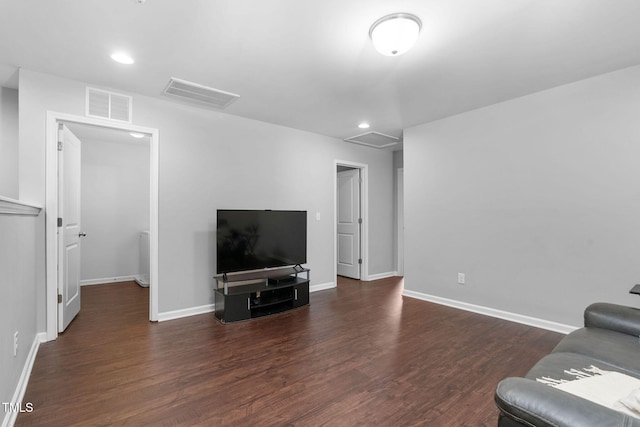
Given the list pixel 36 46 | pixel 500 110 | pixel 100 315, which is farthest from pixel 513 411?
pixel 100 315

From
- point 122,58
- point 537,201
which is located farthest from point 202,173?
point 537,201

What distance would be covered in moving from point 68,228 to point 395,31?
12.2 ft

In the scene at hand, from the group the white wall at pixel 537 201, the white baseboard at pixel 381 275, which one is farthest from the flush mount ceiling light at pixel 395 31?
the white baseboard at pixel 381 275

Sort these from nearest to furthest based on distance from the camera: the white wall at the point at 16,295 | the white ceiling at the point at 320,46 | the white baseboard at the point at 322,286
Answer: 1. the white wall at the point at 16,295
2. the white ceiling at the point at 320,46
3. the white baseboard at the point at 322,286

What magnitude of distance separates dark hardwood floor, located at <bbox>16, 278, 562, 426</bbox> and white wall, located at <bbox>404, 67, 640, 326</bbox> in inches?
21.4

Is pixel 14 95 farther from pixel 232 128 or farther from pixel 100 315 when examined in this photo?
pixel 100 315

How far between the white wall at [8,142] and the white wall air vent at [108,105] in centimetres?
94

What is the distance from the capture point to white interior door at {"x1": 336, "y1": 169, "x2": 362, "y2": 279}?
228 inches

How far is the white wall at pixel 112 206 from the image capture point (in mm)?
5438

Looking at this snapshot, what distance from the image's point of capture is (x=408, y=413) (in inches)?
73.8

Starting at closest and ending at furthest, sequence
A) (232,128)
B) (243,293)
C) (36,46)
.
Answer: (36,46), (243,293), (232,128)

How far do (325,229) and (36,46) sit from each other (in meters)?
3.82

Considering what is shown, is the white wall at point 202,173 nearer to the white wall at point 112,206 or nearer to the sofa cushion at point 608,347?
the white wall at point 112,206

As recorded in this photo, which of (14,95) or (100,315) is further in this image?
(100,315)
